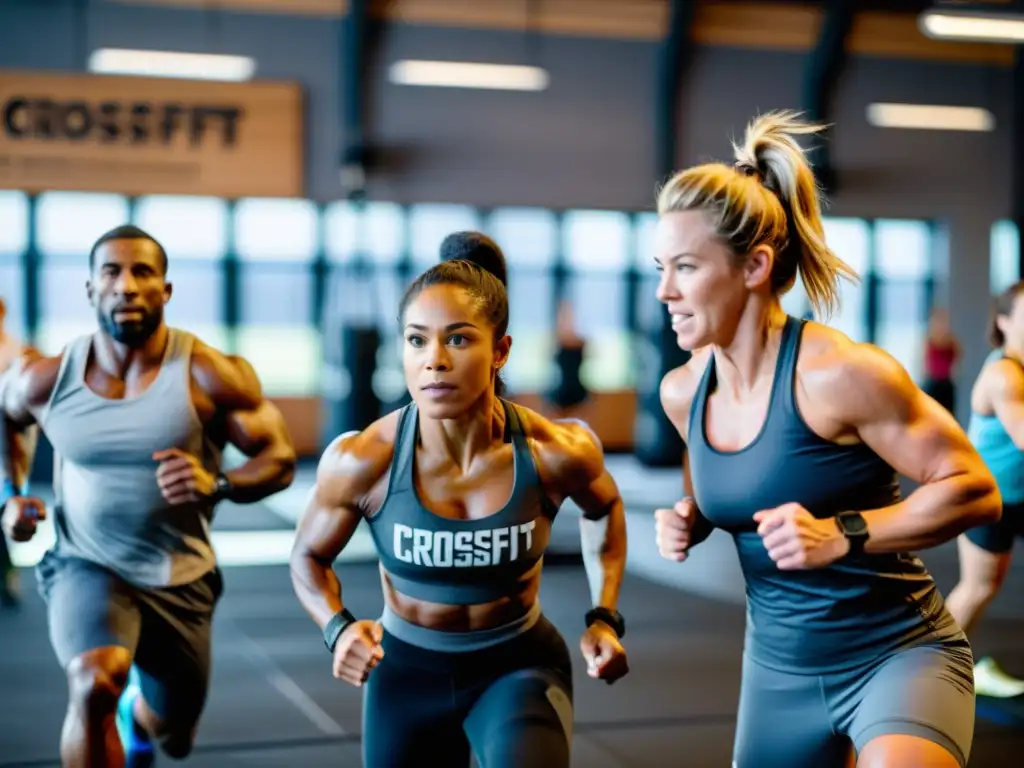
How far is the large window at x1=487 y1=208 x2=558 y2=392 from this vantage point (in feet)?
47.3

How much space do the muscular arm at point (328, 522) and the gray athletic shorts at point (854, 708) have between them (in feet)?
2.82

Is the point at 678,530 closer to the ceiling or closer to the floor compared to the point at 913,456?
closer to the floor

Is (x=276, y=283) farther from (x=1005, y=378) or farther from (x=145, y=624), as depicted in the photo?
(x=145, y=624)

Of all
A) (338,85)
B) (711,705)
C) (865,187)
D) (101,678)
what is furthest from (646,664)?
(865,187)

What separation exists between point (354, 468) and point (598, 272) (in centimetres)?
1236

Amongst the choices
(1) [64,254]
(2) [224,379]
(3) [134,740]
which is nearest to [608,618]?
(2) [224,379]

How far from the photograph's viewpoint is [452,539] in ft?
8.27

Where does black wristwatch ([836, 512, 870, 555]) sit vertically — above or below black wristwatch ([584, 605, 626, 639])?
above

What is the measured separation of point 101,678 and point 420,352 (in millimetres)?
1268

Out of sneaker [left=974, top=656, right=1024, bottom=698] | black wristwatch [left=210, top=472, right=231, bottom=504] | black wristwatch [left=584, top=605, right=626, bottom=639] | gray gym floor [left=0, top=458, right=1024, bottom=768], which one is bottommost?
gray gym floor [left=0, top=458, right=1024, bottom=768]

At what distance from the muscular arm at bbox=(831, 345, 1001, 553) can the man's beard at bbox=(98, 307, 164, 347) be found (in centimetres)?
196

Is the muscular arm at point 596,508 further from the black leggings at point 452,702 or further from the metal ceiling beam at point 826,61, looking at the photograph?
the metal ceiling beam at point 826,61

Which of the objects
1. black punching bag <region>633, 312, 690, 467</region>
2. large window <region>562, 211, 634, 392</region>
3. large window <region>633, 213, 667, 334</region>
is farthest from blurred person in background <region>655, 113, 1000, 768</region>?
large window <region>633, 213, 667, 334</region>

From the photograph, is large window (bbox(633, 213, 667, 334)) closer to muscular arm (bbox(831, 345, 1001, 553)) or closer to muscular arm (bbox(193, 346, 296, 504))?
muscular arm (bbox(193, 346, 296, 504))
